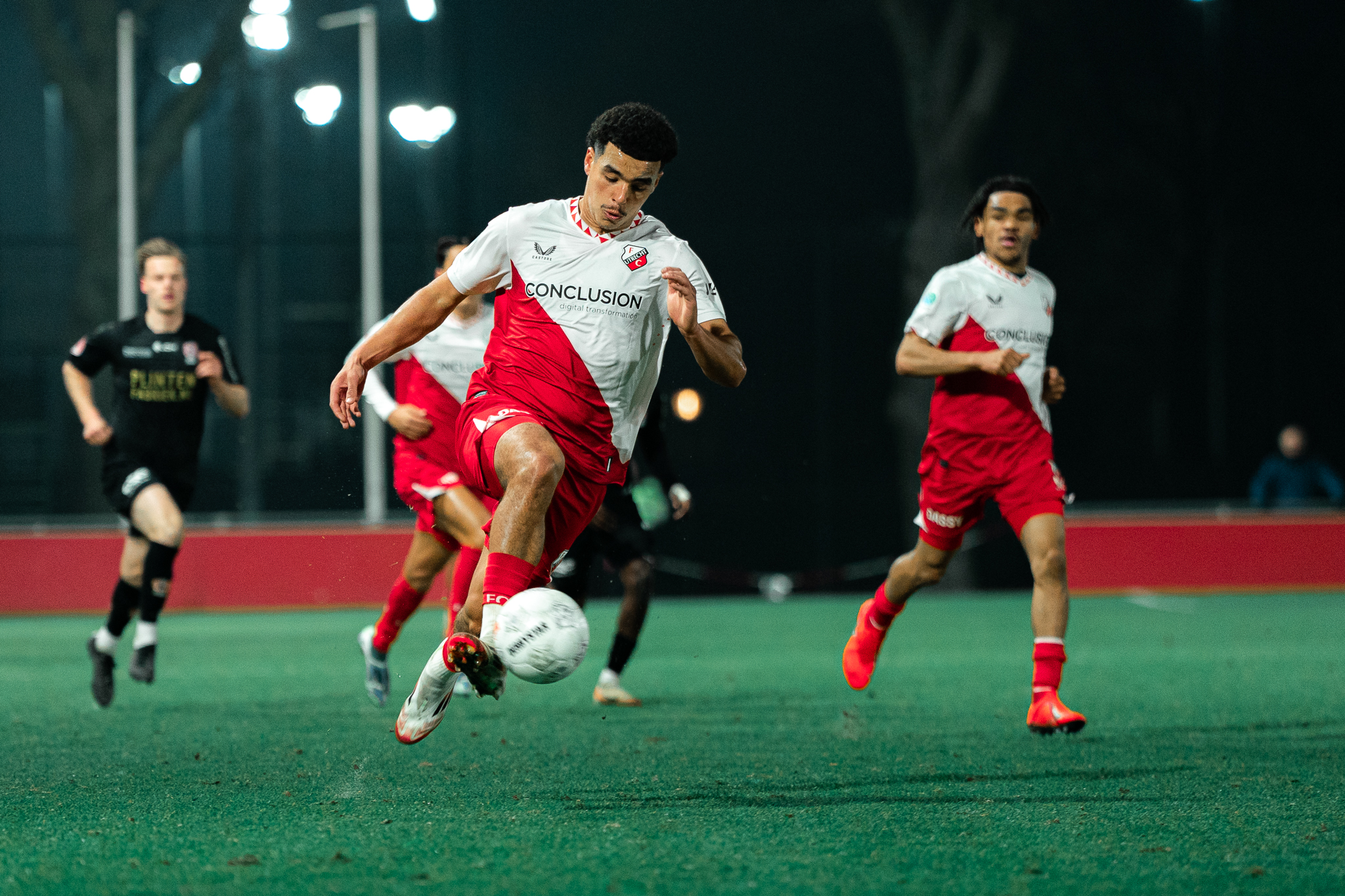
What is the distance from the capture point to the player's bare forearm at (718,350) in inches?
203

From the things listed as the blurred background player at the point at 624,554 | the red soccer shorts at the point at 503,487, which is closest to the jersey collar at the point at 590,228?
the red soccer shorts at the point at 503,487

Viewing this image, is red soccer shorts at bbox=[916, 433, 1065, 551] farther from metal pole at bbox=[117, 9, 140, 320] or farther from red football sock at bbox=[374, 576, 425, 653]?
metal pole at bbox=[117, 9, 140, 320]

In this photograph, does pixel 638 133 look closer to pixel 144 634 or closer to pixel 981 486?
pixel 981 486

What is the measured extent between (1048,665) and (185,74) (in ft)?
49.9


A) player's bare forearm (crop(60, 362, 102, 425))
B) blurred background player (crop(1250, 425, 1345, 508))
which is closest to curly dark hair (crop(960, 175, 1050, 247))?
player's bare forearm (crop(60, 362, 102, 425))

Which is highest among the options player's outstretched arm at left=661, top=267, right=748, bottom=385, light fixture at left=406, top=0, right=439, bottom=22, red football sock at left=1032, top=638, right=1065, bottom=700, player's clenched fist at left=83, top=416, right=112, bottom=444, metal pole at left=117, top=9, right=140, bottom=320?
light fixture at left=406, top=0, right=439, bottom=22

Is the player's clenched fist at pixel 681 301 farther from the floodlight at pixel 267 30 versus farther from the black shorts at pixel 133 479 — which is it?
the floodlight at pixel 267 30

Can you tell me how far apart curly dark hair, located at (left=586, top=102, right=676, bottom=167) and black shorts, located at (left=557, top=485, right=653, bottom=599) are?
322cm

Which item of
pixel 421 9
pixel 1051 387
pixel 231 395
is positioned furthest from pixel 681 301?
pixel 421 9

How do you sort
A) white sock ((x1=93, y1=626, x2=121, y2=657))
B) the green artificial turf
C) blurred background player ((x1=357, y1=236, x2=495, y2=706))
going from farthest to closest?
white sock ((x1=93, y1=626, x2=121, y2=657)) → blurred background player ((x1=357, y1=236, x2=495, y2=706)) → the green artificial turf

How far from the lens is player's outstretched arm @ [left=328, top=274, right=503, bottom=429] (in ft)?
17.5

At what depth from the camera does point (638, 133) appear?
5.25 m

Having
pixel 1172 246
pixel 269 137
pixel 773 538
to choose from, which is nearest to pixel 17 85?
pixel 269 137

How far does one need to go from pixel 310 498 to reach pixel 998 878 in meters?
15.6
